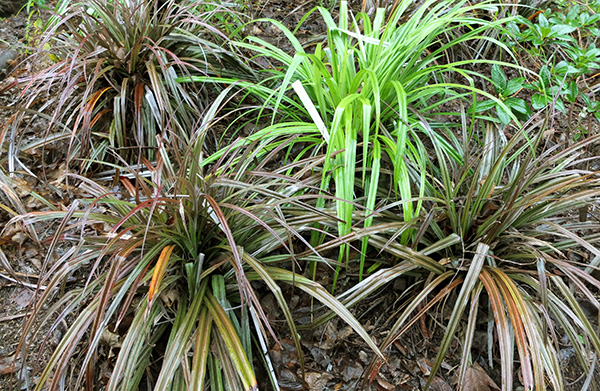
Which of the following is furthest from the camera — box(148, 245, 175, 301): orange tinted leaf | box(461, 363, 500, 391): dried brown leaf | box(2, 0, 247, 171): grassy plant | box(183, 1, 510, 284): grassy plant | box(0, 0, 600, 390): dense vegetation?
box(2, 0, 247, 171): grassy plant

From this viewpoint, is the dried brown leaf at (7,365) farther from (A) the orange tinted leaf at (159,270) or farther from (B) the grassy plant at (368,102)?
(B) the grassy plant at (368,102)

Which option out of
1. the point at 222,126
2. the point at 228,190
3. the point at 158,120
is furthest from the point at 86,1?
the point at 228,190

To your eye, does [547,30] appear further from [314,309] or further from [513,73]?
[314,309]

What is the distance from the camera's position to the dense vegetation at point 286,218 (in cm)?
144

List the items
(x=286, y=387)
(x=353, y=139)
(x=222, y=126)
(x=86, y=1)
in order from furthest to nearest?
(x=222, y=126) → (x=86, y=1) → (x=353, y=139) → (x=286, y=387)

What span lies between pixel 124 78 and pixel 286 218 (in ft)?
4.04

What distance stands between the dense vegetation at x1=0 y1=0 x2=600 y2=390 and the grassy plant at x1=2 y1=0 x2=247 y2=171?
1 centimetres

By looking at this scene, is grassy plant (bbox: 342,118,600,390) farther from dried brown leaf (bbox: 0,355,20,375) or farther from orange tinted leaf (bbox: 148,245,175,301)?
dried brown leaf (bbox: 0,355,20,375)

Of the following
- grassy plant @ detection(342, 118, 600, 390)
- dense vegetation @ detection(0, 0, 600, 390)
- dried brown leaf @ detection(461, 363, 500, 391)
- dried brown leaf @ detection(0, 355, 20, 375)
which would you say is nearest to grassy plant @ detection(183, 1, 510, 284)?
dense vegetation @ detection(0, 0, 600, 390)

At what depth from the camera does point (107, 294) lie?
1.27 m

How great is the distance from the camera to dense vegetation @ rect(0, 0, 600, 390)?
1.44 meters

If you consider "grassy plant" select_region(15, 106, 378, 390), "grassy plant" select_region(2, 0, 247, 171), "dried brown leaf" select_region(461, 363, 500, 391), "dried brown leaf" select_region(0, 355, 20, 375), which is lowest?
"dried brown leaf" select_region(0, 355, 20, 375)

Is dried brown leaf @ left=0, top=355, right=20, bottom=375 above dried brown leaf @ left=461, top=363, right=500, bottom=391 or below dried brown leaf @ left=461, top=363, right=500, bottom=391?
below

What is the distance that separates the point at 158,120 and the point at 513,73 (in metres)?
2.22
